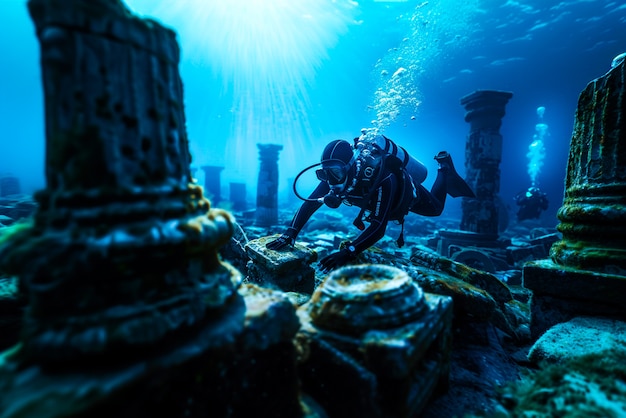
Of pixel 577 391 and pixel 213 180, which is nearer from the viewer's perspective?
pixel 577 391

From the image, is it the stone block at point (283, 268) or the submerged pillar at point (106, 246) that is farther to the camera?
the stone block at point (283, 268)

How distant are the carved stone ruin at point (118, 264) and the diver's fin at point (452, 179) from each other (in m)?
4.62

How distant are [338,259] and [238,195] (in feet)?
65.3

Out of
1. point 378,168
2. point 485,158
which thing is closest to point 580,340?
Result: point 378,168

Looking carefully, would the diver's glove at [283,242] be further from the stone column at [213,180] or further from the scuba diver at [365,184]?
the stone column at [213,180]

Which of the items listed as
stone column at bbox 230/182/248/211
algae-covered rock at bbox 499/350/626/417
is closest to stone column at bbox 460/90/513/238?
algae-covered rock at bbox 499/350/626/417

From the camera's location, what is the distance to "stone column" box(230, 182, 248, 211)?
838 inches

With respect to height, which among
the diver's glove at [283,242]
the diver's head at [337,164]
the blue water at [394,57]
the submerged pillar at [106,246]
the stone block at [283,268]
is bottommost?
the stone block at [283,268]

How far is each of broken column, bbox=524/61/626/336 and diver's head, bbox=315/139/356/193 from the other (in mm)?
2004

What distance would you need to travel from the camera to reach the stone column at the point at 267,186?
496 inches

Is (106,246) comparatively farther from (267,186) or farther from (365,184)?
(267,186)

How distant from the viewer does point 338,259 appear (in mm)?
2715

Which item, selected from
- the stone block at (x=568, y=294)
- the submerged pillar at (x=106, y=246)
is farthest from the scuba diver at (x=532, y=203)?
the submerged pillar at (x=106, y=246)

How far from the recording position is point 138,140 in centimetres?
88
